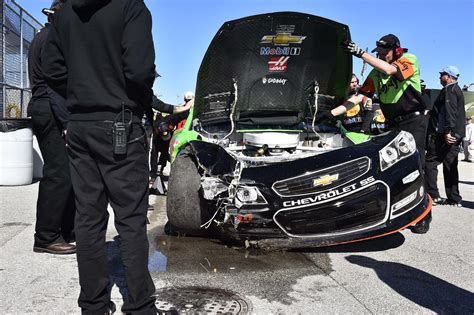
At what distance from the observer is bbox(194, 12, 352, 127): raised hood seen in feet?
14.7

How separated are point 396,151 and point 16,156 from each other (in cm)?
610

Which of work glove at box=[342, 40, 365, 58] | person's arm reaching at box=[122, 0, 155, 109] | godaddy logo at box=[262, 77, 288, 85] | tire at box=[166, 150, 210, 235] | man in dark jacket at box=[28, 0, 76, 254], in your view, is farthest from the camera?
godaddy logo at box=[262, 77, 288, 85]

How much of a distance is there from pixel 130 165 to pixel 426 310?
202 cm

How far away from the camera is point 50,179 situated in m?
3.77

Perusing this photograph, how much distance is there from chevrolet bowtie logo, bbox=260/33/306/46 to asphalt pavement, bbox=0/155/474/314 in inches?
85.7

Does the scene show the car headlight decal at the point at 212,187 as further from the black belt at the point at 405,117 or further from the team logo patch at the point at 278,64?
the black belt at the point at 405,117

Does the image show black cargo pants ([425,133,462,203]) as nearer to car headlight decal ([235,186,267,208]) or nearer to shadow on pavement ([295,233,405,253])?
shadow on pavement ([295,233,405,253])

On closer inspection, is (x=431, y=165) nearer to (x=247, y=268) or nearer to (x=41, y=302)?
(x=247, y=268)

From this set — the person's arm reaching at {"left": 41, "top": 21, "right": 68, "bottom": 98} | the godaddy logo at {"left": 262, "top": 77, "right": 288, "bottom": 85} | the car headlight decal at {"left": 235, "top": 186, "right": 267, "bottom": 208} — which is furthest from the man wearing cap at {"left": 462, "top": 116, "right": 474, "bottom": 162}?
the person's arm reaching at {"left": 41, "top": 21, "right": 68, "bottom": 98}

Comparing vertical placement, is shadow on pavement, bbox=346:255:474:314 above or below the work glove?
below

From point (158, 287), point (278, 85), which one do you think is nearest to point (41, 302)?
point (158, 287)

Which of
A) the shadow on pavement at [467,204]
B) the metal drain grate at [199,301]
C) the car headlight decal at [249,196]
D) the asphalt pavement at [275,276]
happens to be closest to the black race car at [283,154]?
the car headlight decal at [249,196]

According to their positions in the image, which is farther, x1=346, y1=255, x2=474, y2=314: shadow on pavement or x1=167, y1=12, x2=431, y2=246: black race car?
x1=167, y1=12, x2=431, y2=246: black race car

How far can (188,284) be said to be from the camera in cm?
310
